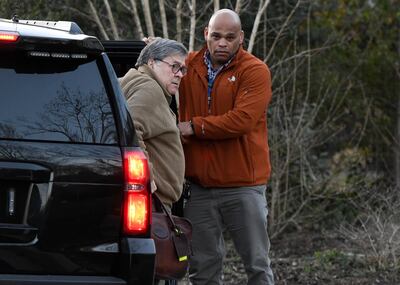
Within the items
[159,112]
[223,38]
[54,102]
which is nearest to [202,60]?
[223,38]

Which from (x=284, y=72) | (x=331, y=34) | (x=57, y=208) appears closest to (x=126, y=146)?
(x=57, y=208)

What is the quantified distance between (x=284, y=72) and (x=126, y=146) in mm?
7571

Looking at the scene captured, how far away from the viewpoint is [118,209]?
4.97 meters

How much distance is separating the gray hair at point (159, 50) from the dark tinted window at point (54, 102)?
45.5 inches

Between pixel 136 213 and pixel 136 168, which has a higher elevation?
pixel 136 168

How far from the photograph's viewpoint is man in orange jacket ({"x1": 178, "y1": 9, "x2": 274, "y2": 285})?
667cm

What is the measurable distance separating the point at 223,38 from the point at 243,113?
531 mm

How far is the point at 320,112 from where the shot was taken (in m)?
13.7

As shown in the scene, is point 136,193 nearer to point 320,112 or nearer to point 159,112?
point 159,112

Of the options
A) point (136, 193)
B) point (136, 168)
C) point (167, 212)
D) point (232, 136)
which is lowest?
point (167, 212)

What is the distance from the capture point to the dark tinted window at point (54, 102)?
15.8 ft

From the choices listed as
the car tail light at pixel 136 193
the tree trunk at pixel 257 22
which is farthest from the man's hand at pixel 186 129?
the tree trunk at pixel 257 22

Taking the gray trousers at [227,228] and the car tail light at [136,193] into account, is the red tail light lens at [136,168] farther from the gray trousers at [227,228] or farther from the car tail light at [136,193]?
the gray trousers at [227,228]

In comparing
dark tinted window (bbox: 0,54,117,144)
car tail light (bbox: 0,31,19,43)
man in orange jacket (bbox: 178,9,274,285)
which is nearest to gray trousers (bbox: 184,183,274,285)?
man in orange jacket (bbox: 178,9,274,285)
